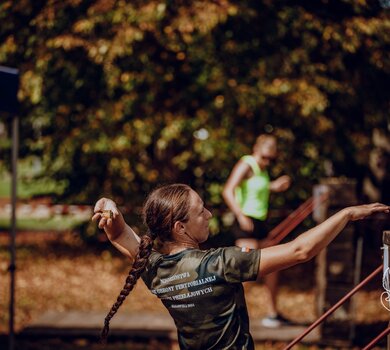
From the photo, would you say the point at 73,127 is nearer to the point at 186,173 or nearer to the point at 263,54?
the point at 186,173

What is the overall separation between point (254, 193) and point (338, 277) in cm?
106

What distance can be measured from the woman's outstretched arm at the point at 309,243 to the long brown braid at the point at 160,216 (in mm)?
363

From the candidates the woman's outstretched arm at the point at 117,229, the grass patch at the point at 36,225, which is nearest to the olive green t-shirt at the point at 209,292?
the woman's outstretched arm at the point at 117,229

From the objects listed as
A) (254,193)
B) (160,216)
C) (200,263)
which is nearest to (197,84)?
(254,193)

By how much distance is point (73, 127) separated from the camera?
910cm

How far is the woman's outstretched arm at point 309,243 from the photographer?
76.7 inches

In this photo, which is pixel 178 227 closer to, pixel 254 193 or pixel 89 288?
pixel 254 193

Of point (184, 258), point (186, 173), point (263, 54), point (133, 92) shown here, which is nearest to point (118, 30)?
point (133, 92)

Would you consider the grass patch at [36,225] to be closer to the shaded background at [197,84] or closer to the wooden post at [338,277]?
the shaded background at [197,84]

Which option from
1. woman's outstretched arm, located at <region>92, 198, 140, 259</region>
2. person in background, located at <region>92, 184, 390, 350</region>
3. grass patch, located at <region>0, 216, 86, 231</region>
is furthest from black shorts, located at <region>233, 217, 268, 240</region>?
grass patch, located at <region>0, 216, 86, 231</region>

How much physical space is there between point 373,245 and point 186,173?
357cm

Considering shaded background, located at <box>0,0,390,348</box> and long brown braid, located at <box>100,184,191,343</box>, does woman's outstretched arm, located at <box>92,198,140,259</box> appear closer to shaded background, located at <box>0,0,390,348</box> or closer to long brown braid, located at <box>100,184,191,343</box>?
long brown braid, located at <box>100,184,191,343</box>

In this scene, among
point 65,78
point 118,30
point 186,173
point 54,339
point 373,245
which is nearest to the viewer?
point 54,339

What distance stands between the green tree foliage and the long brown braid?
4.93m
